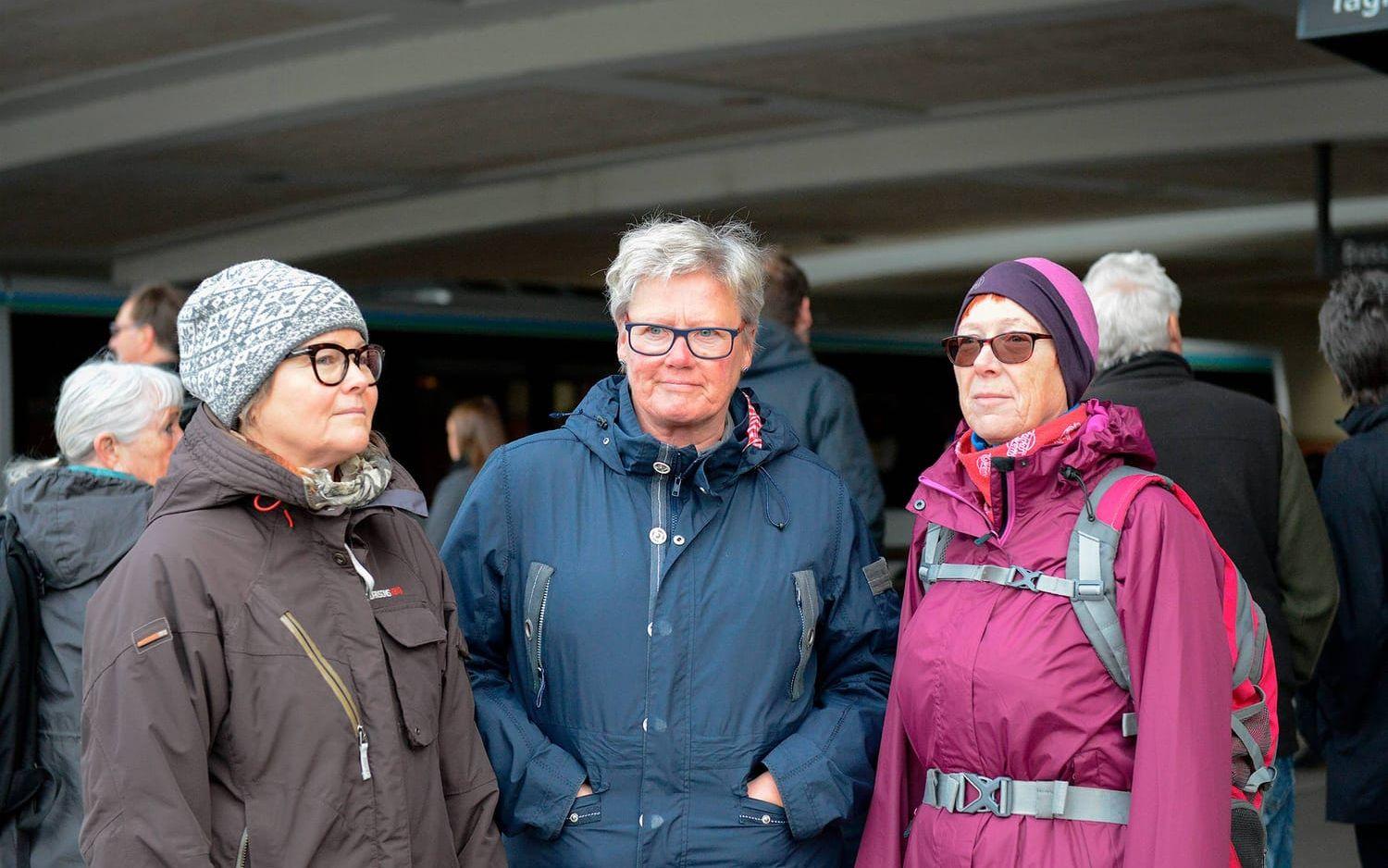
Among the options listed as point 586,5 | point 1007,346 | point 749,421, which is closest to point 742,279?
point 749,421

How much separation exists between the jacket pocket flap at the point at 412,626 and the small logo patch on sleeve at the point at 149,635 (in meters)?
0.38

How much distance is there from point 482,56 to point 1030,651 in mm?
7803

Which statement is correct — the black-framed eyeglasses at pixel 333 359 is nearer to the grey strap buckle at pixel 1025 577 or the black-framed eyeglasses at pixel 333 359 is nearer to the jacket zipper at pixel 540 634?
the jacket zipper at pixel 540 634

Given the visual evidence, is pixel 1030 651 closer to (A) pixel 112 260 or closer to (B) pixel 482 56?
(B) pixel 482 56

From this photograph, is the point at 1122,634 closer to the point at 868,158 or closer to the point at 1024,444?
the point at 1024,444

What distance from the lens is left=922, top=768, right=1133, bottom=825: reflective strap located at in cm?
268

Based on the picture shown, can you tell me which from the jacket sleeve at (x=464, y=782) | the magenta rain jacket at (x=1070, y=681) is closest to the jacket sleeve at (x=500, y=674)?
the jacket sleeve at (x=464, y=782)

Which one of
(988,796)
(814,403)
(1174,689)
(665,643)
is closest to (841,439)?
(814,403)

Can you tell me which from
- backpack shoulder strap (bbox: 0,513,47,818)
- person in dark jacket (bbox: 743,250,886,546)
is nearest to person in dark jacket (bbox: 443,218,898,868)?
backpack shoulder strap (bbox: 0,513,47,818)

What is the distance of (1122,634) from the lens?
268cm

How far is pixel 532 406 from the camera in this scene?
42.5 feet

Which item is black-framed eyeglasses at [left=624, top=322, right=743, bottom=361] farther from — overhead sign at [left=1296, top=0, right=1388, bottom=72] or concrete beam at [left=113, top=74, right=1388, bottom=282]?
concrete beam at [left=113, top=74, right=1388, bottom=282]

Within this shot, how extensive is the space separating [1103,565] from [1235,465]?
4.66ft

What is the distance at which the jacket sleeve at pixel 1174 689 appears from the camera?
8.45ft
